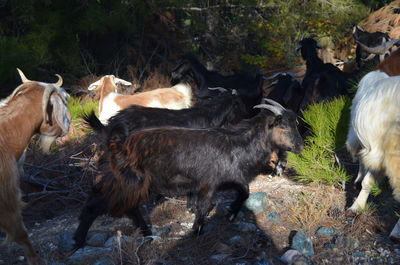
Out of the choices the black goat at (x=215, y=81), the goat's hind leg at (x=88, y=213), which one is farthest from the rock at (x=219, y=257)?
the black goat at (x=215, y=81)

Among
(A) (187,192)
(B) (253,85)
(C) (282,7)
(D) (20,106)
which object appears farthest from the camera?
(C) (282,7)

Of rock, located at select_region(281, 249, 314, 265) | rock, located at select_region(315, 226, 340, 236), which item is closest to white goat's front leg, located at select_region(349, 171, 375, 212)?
rock, located at select_region(315, 226, 340, 236)

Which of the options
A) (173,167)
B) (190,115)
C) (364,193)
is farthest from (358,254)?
(190,115)

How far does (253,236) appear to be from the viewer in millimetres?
5020

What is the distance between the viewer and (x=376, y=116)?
15.3 feet

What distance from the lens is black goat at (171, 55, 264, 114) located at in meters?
8.07

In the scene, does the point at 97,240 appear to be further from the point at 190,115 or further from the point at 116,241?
the point at 190,115

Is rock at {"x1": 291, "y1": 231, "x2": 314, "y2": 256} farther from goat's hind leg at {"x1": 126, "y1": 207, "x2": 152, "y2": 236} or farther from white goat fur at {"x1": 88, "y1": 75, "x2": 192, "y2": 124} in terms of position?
white goat fur at {"x1": 88, "y1": 75, "x2": 192, "y2": 124}

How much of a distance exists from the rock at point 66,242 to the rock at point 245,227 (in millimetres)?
1640

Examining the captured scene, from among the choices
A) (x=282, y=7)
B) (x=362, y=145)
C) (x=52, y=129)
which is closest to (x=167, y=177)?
(x=52, y=129)

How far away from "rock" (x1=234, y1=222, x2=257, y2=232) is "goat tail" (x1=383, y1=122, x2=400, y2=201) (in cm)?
143

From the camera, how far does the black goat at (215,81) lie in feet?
26.5

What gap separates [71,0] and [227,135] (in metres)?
7.11

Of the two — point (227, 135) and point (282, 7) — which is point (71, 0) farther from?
point (227, 135)
